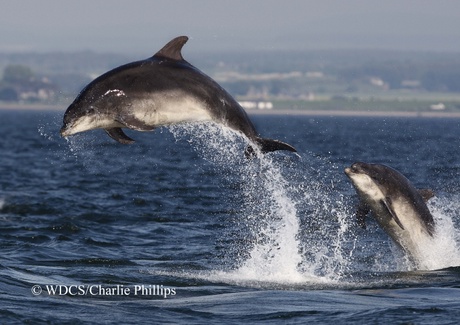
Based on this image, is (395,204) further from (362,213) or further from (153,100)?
(153,100)

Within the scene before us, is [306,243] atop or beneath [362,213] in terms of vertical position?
beneath

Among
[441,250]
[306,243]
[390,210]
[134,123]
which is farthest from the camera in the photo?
[306,243]

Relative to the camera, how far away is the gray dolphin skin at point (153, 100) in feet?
42.1

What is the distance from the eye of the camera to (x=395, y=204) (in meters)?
16.1

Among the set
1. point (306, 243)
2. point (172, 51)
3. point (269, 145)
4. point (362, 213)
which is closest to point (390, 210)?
point (362, 213)

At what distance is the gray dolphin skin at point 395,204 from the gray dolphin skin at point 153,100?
2524mm

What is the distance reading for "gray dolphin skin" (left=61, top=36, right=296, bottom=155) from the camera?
12.8 metres

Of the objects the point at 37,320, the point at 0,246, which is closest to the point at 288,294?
the point at 37,320

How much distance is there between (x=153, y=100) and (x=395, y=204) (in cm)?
471

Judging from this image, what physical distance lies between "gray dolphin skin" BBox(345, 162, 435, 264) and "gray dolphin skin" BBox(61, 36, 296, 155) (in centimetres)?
252

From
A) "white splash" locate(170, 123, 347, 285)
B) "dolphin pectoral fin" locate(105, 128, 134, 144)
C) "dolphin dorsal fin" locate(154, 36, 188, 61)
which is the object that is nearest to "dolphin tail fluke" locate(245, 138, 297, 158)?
Answer: "white splash" locate(170, 123, 347, 285)

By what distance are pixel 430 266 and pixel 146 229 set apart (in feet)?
22.2

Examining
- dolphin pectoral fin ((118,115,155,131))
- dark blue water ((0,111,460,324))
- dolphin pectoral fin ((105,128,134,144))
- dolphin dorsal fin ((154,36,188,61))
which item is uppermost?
dolphin dorsal fin ((154,36,188,61))

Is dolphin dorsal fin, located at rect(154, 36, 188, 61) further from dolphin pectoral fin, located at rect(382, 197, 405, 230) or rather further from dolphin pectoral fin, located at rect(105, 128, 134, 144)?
dolphin pectoral fin, located at rect(382, 197, 405, 230)
